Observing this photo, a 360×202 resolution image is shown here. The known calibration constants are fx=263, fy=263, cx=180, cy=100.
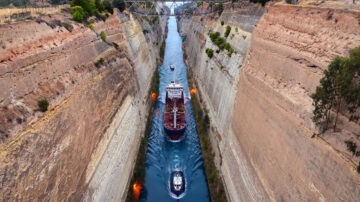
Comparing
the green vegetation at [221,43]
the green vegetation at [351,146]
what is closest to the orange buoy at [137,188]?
the green vegetation at [221,43]

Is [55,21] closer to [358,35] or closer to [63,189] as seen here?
[63,189]

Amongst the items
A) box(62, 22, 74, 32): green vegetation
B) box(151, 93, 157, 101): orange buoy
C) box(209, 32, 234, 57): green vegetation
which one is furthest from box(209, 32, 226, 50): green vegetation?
box(62, 22, 74, 32): green vegetation

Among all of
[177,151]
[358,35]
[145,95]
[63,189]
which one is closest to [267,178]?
[358,35]

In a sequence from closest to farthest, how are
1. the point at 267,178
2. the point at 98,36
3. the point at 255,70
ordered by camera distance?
the point at 267,178
the point at 255,70
the point at 98,36

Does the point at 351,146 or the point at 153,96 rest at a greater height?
the point at 351,146

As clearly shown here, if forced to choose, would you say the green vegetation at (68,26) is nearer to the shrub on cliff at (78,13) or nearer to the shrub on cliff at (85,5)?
the shrub on cliff at (78,13)

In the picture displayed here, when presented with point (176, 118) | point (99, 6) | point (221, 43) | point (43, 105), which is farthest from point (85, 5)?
point (176, 118)

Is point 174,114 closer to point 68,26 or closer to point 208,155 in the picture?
point 208,155
